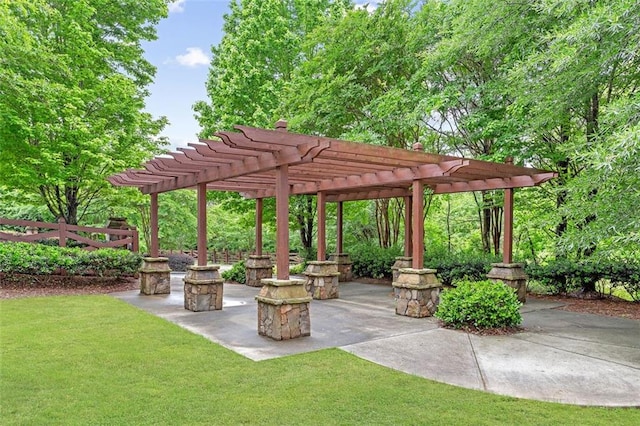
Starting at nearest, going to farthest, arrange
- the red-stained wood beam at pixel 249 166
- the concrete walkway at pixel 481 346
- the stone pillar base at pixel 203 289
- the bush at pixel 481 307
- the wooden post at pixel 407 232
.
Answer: the concrete walkway at pixel 481 346 < the red-stained wood beam at pixel 249 166 < the bush at pixel 481 307 < the stone pillar base at pixel 203 289 < the wooden post at pixel 407 232

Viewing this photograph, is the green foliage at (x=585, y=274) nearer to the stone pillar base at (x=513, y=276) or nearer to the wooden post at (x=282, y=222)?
the stone pillar base at (x=513, y=276)

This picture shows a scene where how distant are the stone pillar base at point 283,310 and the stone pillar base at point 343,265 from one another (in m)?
6.35

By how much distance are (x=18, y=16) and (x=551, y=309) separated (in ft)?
46.4

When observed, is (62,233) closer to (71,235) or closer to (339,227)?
(71,235)

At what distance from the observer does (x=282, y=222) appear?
567cm

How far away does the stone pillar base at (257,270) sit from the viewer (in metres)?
11.0

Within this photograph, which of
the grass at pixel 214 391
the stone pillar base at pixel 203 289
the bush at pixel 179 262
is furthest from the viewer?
the bush at pixel 179 262

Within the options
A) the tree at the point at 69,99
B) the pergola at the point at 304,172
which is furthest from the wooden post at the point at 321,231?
the tree at the point at 69,99

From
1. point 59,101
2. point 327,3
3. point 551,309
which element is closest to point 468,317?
point 551,309

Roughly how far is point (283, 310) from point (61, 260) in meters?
6.34

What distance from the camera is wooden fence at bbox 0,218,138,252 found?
10163 millimetres

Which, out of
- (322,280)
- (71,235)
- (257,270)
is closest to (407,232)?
(322,280)

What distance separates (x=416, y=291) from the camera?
22.7 ft

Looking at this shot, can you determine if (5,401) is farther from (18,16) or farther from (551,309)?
(18,16)
